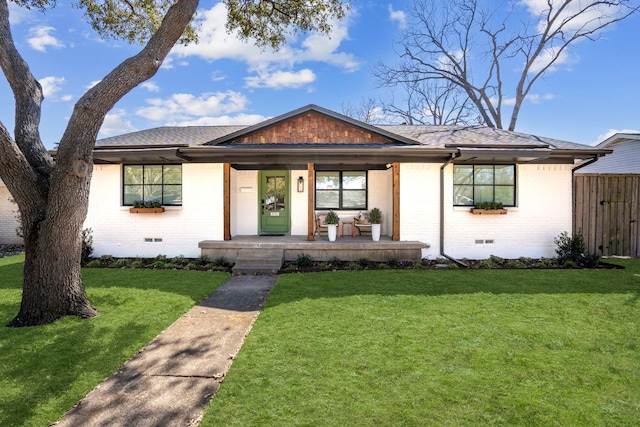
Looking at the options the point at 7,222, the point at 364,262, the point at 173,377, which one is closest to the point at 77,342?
the point at 173,377

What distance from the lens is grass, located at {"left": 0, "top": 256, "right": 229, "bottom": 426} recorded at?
2.54m

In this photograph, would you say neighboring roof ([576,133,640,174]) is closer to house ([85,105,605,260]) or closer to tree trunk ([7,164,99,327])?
house ([85,105,605,260])

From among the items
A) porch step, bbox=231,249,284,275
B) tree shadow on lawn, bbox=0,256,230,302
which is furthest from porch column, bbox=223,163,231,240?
tree shadow on lawn, bbox=0,256,230,302

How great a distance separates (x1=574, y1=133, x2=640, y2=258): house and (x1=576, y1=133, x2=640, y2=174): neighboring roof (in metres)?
2.84

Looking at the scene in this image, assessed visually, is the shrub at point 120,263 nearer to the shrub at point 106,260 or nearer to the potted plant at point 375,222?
the shrub at point 106,260

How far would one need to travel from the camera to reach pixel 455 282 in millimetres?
6258

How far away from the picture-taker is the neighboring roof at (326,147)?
319 inches

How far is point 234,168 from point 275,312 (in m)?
6.36

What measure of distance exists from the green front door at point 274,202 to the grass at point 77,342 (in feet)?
13.1

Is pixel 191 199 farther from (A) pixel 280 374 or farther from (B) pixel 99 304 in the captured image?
(A) pixel 280 374

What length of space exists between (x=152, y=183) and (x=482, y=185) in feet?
29.9

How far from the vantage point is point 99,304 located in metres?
4.91

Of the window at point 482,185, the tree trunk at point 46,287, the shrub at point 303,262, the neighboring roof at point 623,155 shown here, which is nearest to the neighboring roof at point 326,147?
the window at point 482,185

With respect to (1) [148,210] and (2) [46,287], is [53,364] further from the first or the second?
(1) [148,210]
